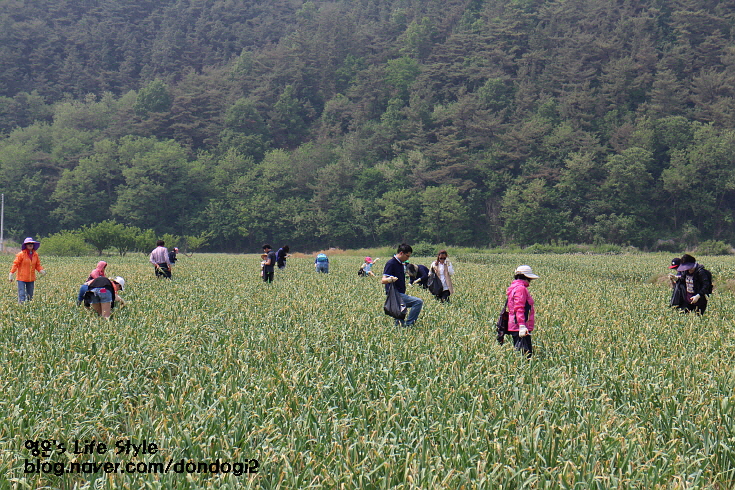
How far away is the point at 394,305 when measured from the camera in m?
10.2

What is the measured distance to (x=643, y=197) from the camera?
77.6 metres

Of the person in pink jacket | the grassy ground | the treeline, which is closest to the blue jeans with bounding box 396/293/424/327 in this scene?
the grassy ground

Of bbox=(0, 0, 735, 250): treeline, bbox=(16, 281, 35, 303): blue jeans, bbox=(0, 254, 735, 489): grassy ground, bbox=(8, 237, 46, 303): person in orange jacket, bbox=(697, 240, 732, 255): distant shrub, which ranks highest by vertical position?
bbox=(0, 0, 735, 250): treeline

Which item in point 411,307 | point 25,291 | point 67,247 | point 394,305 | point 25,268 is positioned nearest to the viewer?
point 394,305

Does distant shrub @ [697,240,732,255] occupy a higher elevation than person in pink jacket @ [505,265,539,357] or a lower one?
higher

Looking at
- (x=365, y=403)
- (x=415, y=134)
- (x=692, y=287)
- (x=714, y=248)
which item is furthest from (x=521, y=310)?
(x=415, y=134)

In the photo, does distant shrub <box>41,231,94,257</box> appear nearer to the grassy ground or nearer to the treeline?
the treeline

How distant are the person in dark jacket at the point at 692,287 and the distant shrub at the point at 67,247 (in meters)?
49.8

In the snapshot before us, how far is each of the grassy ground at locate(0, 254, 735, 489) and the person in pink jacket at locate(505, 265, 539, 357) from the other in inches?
9.7

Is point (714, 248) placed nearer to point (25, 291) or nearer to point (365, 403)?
point (25, 291)

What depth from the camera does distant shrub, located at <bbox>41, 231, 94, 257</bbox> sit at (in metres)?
50.4

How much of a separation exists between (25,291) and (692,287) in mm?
14965

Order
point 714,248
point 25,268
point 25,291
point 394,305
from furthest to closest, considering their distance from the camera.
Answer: point 714,248 < point 25,291 < point 25,268 < point 394,305

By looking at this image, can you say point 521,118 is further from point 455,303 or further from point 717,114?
point 455,303
